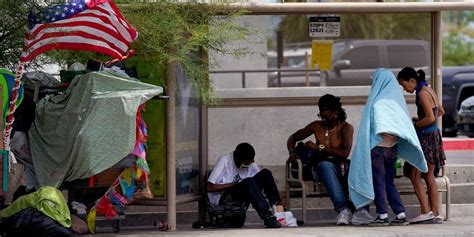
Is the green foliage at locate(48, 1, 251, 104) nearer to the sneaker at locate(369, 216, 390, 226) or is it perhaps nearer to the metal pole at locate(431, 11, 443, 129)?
the sneaker at locate(369, 216, 390, 226)

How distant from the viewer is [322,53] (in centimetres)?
1340

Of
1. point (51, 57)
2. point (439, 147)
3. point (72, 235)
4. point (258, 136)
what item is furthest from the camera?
point (258, 136)

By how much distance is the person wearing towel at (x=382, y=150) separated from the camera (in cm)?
1188

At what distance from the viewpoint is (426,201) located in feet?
40.5

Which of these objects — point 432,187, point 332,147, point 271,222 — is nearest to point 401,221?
point 432,187

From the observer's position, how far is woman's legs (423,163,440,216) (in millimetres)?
12250

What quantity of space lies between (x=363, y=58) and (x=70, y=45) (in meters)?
11.8

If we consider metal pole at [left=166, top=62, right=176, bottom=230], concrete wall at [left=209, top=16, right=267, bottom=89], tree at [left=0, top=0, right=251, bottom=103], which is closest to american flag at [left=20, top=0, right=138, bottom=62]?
tree at [left=0, top=0, right=251, bottom=103]

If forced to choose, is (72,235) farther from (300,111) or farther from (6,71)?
(300,111)

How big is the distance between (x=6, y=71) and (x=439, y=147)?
15.6 ft

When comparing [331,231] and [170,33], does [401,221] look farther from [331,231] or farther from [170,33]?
[170,33]

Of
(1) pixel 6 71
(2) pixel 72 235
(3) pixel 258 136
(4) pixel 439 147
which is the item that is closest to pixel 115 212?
(2) pixel 72 235

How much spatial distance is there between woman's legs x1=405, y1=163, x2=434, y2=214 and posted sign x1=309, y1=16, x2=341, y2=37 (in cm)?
207

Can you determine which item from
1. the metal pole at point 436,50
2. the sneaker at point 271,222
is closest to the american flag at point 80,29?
the sneaker at point 271,222
